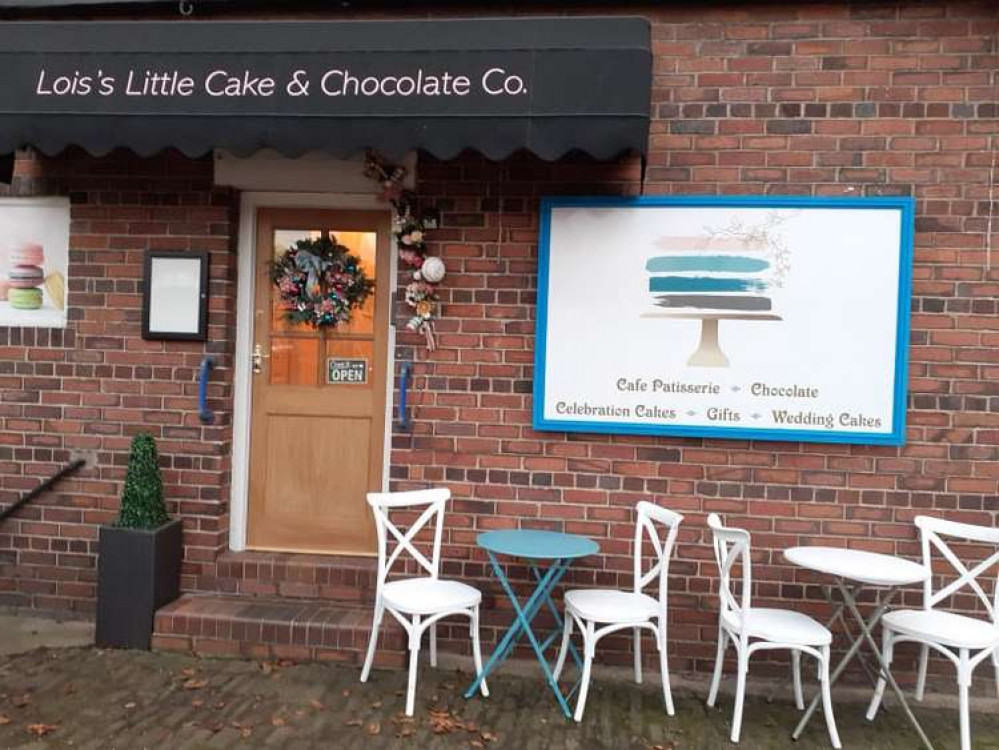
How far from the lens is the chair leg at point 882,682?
3.83 meters

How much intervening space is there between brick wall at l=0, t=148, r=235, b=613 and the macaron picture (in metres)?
0.24

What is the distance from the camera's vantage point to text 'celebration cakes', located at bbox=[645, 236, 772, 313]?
14.1 feet

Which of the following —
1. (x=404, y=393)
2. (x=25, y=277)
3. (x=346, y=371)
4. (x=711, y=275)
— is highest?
(x=711, y=275)

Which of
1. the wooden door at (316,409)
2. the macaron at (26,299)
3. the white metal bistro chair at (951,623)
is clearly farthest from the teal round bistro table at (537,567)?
the macaron at (26,299)

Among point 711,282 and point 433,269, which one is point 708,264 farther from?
point 433,269

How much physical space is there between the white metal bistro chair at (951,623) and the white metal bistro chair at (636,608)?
39.3 inches

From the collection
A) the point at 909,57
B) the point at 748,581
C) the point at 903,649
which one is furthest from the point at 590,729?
the point at 909,57

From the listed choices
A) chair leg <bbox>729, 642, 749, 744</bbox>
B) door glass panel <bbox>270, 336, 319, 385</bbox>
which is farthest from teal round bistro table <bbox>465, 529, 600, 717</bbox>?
door glass panel <bbox>270, 336, 319, 385</bbox>

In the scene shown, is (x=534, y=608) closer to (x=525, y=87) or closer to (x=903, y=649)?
(x=903, y=649)

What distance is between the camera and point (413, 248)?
450 centimetres

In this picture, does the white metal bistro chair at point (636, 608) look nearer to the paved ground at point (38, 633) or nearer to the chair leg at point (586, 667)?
the chair leg at point (586, 667)

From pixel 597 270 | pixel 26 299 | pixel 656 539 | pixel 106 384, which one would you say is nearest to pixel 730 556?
pixel 656 539

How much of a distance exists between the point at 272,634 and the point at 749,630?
94.4 inches

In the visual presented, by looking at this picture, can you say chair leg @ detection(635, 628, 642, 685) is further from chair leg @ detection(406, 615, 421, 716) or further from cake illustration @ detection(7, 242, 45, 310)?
cake illustration @ detection(7, 242, 45, 310)
